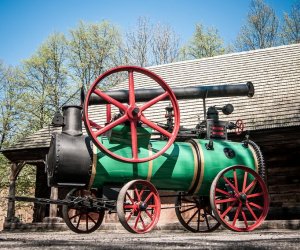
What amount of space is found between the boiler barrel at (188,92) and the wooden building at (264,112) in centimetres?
305

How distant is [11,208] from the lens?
486 inches

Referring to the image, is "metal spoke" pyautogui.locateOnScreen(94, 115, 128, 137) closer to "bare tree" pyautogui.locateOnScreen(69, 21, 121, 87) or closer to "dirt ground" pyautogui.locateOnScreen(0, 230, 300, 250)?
"dirt ground" pyautogui.locateOnScreen(0, 230, 300, 250)

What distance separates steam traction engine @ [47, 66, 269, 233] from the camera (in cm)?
503

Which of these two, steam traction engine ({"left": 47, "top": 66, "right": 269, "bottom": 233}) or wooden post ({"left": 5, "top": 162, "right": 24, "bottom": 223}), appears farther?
wooden post ({"left": 5, "top": 162, "right": 24, "bottom": 223})

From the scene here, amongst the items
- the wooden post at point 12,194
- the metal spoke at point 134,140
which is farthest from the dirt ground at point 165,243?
the wooden post at point 12,194

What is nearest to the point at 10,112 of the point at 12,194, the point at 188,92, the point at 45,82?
the point at 45,82

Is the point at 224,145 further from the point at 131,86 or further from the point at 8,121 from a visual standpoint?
the point at 8,121

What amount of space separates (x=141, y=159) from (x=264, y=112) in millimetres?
6310

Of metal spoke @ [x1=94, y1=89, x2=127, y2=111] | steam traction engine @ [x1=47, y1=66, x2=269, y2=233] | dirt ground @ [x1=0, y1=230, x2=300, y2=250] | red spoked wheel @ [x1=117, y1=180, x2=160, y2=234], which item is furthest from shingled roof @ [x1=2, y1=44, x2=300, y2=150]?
dirt ground @ [x1=0, y1=230, x2=300, y2=250]

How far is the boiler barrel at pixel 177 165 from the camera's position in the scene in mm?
5242

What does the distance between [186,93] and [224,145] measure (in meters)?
0.94

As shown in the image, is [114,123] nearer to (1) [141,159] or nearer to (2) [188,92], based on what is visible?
(1) [141,159]

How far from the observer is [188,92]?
19.6 ft

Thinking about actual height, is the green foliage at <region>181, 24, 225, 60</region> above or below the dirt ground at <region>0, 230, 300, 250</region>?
above
